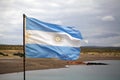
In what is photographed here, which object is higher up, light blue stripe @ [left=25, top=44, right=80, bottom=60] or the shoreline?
light blue stripe @ [left=25, top=44, right=80, bottom=60]

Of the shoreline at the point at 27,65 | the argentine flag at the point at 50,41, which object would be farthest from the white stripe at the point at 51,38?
the shoreline at the point at 27,65

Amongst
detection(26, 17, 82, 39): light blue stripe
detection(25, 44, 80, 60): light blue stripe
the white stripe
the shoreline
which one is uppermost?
detection(26, 17, 82, 39): light blue stripe

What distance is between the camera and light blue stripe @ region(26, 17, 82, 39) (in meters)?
4.07

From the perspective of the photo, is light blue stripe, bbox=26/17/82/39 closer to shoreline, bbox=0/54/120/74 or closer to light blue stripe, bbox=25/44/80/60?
light blue stripe, bbox=25/44/80/60

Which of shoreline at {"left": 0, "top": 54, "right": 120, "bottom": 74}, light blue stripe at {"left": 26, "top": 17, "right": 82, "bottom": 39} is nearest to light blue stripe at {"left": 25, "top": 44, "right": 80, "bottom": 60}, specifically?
light blue stripe at {"left": 26, "top": 17, "right": 82, "bottom": 39}

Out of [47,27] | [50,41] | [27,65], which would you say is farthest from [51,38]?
[27,65]

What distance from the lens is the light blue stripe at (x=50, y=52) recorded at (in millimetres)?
4141

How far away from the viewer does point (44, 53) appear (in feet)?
13.7

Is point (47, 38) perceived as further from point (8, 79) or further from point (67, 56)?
point (8, 79)

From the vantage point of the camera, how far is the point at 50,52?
4238 mm

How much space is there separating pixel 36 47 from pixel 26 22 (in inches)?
15.6

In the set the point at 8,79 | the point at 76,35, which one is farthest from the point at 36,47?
the point at 8,79

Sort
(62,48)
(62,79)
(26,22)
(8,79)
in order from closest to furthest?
(26,22)
(62,48)
(8,79)
(62,79)

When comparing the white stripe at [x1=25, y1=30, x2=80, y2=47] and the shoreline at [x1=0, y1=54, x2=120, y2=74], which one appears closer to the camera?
the white stripe at [x1=25, y1=30, x2=80, y2=47]
